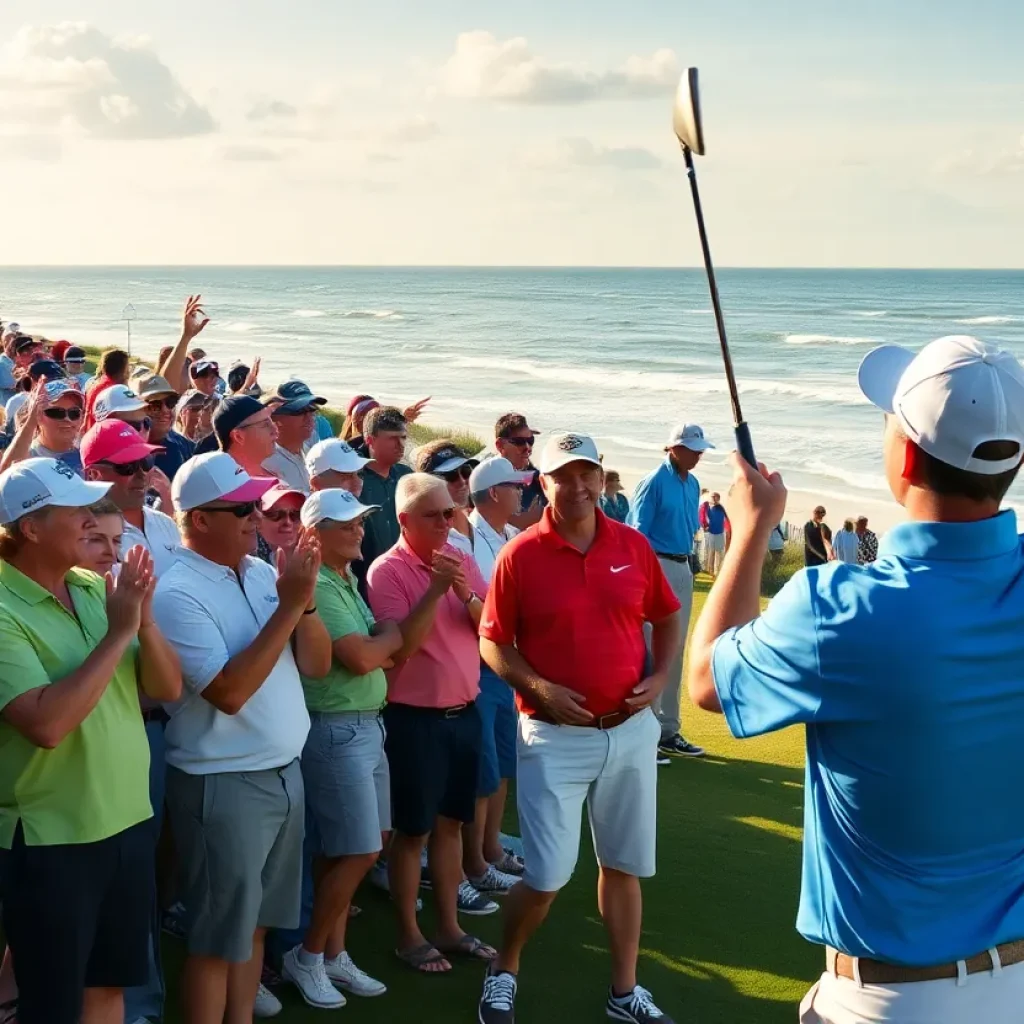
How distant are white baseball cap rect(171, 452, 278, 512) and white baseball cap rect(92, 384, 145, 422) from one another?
248 cm

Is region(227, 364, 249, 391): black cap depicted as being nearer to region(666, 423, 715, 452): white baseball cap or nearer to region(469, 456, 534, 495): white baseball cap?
region(666, 423, 715, 452): white baseball cap

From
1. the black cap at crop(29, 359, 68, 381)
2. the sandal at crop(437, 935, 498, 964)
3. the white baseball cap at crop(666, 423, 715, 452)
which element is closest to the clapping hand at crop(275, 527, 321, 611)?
the sandal at crop(437, 935, 498, 964)

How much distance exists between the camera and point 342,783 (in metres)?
4.90

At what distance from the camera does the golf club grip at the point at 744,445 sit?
8.84 ft

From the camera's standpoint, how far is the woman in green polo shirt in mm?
4906

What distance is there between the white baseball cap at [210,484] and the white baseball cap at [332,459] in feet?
5.15

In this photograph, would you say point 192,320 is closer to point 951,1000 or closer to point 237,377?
point 237,377

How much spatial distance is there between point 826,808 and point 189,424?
669cm

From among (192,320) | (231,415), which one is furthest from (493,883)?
(192,320)

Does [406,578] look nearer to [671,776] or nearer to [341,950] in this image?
[341,950]

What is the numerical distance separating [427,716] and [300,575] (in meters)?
1.50

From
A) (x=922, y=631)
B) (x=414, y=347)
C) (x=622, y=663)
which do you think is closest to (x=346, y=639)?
(x=622, y=663)

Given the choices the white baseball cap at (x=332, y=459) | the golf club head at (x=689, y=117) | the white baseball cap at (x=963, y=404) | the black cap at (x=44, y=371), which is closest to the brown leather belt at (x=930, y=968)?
the white baseball cap at (x=963, y=404)

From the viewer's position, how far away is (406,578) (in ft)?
17.6
